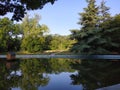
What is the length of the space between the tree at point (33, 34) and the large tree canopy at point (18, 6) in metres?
A: 29.5

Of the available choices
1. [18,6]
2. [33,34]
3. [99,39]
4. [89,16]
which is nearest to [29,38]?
[33,34]

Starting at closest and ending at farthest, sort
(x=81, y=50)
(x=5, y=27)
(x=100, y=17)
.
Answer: (x=81, y=50)
(x=100, y=17)
(x=5, y=27)

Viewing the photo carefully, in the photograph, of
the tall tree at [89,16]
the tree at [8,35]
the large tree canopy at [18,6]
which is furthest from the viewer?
the tree at [8,35]

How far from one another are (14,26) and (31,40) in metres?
5.88

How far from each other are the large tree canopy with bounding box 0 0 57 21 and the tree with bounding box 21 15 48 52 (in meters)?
29.5

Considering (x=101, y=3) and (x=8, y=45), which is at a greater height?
(x=101, y=3)

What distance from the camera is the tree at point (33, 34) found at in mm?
36750

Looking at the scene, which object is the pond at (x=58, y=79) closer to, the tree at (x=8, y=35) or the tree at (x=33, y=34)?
the tree at (x=33, y=34)

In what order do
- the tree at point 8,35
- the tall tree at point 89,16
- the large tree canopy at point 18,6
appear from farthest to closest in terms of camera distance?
the tree at point 8,35, the tall tree at point 89,16, the large tree canopy at point 18,6

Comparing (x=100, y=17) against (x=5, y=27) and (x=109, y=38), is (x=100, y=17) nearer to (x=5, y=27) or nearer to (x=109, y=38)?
(x=109, y=38)

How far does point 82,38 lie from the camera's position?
27641mm

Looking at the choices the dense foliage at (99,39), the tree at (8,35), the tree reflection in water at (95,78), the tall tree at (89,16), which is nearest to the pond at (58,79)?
the tree reflection in water at (95,78)

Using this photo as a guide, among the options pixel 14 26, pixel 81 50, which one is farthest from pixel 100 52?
pixel 14 26

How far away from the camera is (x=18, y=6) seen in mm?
6938
